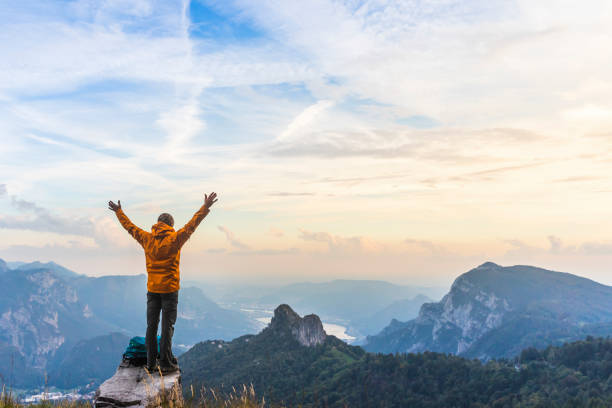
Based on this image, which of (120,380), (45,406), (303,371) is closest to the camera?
(45,406)

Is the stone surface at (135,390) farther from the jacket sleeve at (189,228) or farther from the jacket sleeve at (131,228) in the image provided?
the jacket sleeve at (131,228)

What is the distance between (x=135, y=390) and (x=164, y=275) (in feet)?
8.77

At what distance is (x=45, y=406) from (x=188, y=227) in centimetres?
479

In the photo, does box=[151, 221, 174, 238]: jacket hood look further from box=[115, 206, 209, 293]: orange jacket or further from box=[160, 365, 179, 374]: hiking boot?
box=[160, 365, 179, 374]: hiking boot

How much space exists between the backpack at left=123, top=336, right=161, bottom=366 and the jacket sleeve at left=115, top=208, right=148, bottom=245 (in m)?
2.63

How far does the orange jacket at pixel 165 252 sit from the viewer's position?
10.4 metres

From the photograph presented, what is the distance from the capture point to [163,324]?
10711 mm

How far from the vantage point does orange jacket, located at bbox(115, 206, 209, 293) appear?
34.1ft

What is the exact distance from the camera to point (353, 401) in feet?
443

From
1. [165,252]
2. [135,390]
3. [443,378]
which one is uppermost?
[165,252]

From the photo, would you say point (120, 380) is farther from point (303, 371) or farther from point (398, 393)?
point (303, 371)

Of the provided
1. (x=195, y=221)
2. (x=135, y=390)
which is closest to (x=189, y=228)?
(x=195, y=221)

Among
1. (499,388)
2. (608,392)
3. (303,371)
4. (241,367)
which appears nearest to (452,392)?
(499,388)

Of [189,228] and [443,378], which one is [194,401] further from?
[443,378]
